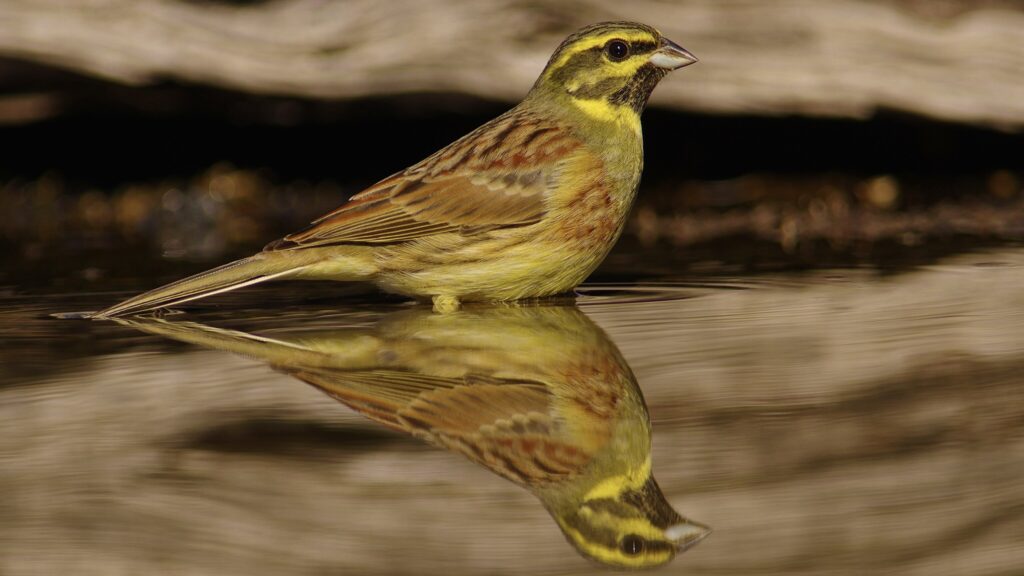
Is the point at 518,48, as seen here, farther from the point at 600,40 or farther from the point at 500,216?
the point at 500,216

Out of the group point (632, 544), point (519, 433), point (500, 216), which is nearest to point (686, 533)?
point (632, 544)

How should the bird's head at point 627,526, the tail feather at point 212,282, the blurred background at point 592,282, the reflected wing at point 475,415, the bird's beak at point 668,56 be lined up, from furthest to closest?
the bird's beak at point 668,56 < the tail feather at point 212,282 < the reflected wing at point 475,415 < the blurred background at point 592,282 < the bird's head at point 627,526

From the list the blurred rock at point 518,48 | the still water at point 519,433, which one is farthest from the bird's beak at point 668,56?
the blurred rock at point 518,48

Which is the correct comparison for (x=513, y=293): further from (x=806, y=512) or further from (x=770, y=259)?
(x=806, y=512)

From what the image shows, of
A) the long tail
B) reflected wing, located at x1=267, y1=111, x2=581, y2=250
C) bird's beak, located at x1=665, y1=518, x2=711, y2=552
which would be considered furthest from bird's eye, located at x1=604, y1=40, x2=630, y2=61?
bird's beak, located at x1=665, y1=518, x2=711, y2=552

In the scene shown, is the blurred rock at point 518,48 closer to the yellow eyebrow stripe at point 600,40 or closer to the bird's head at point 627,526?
the yellow eyebrow stripe at point 600,40

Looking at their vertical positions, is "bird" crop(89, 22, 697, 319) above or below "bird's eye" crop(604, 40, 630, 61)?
below

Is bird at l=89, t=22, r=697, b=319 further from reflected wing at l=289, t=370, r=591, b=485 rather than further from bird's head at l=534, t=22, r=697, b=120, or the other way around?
reflected wing at l=289, t=370, r=591, b=485
